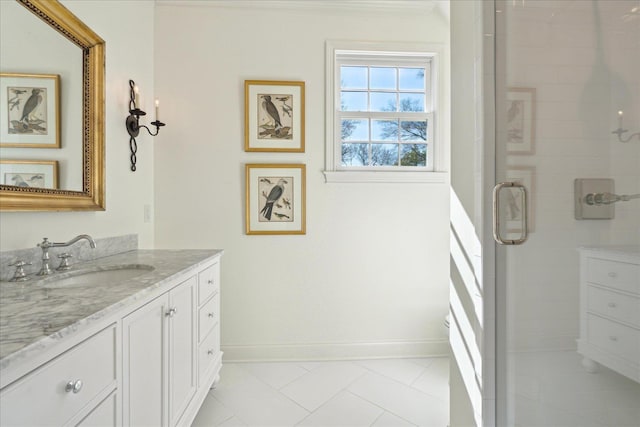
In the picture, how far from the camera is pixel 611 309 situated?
79 centimetres

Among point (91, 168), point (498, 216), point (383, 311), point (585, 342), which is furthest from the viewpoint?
point (383, 311)

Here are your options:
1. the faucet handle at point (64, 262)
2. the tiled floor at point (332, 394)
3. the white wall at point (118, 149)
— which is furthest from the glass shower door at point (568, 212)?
the white wall at point (118, 149)

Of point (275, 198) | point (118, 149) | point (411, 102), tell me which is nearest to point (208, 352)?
point (275, 198)

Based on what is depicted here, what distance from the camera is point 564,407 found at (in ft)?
3.04

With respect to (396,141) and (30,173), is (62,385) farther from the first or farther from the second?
(396,141)

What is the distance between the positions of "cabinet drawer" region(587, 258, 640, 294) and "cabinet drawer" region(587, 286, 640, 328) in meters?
0.02

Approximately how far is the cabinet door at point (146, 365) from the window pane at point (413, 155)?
1923 mm

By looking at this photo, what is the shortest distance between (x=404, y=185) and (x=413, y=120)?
1.82 feet

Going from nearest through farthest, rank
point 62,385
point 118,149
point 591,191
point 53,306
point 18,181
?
point 62,385, point 53,306, point 591,191, point 18,181, point 118,149

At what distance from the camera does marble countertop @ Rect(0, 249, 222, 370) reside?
0.55 metres

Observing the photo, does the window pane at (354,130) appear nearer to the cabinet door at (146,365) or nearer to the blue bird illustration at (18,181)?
the cabinet door at (146,365)

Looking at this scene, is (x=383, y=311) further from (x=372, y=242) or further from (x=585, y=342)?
(x=585, y=342)

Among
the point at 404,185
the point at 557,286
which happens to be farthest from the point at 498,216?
the point at 404,185

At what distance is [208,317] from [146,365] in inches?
24.2
